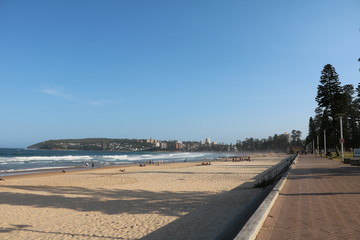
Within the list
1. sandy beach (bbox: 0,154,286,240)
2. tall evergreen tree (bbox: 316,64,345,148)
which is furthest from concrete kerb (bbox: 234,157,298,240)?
tall evergreen tree (bbox: 316,64,345,148)

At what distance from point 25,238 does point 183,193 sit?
796 cm

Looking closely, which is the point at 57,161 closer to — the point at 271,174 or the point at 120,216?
the point at 271,174

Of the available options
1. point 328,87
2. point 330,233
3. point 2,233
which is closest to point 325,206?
point 330,233

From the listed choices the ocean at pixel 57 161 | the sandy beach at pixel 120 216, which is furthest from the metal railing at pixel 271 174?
the ocean at pixel 57 161

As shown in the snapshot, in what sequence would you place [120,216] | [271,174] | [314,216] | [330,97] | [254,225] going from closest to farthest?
[254,225], [314,216], [120,216], [271,174], [330,97]

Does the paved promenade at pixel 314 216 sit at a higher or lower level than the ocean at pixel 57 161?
higher

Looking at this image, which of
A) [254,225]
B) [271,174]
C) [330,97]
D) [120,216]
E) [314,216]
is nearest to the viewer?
[254,225]

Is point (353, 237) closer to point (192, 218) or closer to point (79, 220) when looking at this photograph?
point (192, 218)

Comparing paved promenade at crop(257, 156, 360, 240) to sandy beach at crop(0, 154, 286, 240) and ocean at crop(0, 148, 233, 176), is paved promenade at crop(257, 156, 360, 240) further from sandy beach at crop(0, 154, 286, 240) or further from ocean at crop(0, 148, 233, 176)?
ocean at crop(0, 148, 233, 176)

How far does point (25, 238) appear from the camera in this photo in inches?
286

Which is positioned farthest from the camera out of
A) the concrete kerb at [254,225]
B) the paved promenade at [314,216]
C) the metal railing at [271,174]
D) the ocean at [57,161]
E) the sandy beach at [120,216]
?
the ocean at [57,161]

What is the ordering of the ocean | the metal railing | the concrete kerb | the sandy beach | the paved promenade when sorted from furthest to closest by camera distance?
the ocean < the metal railing < the sandy beach < the paved promenade < the concrete kerb

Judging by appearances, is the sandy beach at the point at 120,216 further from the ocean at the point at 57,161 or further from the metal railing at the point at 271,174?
the ocean at the point at 57,161

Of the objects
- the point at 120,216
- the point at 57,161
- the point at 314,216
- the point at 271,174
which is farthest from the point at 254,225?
the point at 57,161
